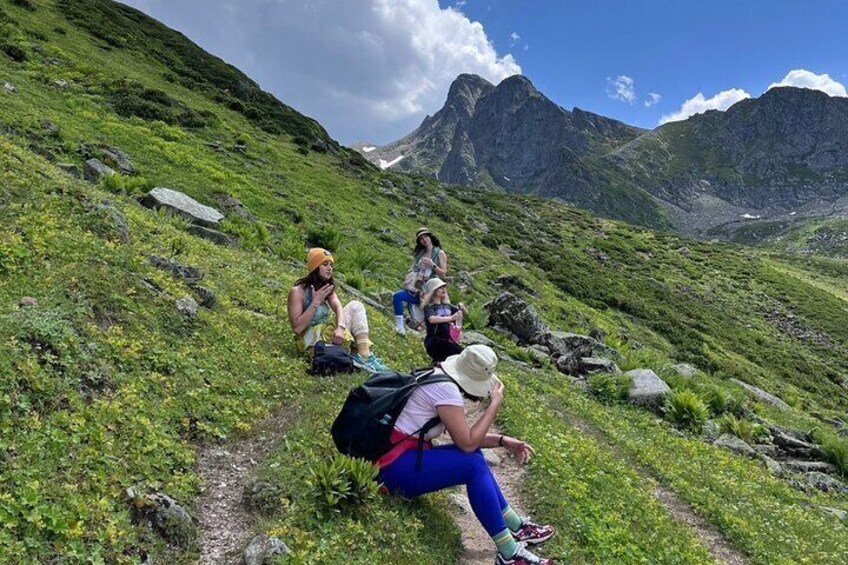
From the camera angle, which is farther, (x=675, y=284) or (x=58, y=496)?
(x=675, y=284)

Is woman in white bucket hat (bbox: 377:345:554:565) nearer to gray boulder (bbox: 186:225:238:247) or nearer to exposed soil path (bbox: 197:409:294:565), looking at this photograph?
exposed soil path (bbox: 197:409:294:565)

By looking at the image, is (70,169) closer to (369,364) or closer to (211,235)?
(211,235)

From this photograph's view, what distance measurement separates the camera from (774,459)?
16141 mm

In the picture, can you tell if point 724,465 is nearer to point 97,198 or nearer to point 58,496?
point 58,496

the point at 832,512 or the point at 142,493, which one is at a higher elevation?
the point at 832,512

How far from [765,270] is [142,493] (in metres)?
87.5

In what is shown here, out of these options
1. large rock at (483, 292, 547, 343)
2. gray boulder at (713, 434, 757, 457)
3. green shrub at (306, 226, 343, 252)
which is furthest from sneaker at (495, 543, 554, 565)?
green shrub at (306, 226, 343, 252)

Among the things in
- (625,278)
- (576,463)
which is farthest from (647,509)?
(625,278)

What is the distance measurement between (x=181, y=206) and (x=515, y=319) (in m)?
13.5

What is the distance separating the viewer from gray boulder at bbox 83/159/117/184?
19156 mm

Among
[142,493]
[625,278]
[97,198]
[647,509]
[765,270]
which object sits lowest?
[142,493]

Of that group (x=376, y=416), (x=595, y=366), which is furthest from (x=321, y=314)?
(x=595, y=366)

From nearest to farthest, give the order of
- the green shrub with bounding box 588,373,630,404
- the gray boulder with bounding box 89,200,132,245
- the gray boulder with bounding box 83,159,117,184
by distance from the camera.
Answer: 1. the gray boulder with bounding box 89,200,132,245
2. the green shrub with bounding box 588,373,630,404
3. the gray boulder with bounding box 83,159,117,184

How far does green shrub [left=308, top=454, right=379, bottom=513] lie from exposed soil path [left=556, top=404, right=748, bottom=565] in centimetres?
617
